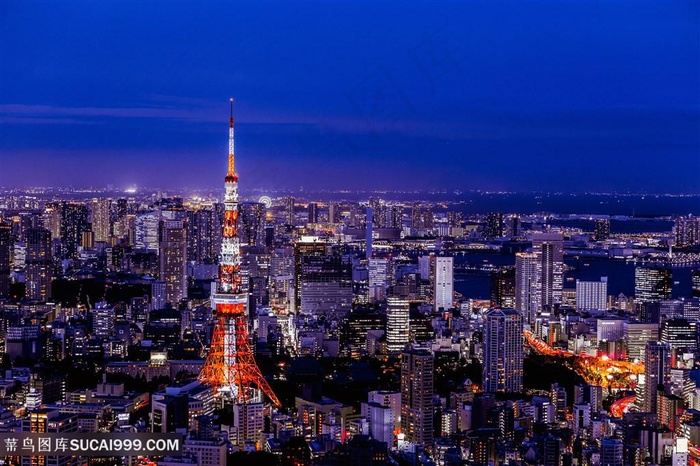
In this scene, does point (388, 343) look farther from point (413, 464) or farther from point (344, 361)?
point (413, 464)

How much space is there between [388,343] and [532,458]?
155 inches

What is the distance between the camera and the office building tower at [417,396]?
20.3ft

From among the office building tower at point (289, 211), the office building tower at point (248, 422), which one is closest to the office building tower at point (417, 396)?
the office building tower at point (248, 422)

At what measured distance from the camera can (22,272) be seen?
11.6 meters

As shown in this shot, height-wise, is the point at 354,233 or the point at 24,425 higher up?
the point at 354,233

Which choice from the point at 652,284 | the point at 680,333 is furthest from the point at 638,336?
the point at 652,284

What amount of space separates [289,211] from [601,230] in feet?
20.2

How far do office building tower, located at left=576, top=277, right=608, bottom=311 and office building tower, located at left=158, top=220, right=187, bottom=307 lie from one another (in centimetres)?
483

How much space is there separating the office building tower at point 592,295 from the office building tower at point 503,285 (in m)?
0.84

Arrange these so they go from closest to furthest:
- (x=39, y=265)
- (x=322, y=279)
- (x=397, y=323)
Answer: (x=397, y=323)
(x=39, y=265)
(x=322, y=279)

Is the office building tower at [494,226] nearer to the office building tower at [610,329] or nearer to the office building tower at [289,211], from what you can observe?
the office building tower at [610,329]

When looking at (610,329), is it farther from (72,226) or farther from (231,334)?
(72,226)

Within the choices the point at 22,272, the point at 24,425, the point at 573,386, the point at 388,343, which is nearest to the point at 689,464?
the point at 573,386

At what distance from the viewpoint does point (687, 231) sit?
12.2 meters
